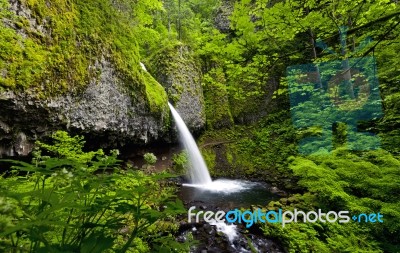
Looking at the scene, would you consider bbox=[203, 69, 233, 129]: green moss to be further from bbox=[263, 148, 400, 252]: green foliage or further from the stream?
bbox=[263, 148, 400, 252]: green foliage

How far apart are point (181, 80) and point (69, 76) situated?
6088 millimetres

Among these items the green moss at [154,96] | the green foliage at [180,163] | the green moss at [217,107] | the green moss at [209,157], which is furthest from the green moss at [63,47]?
the green moss at [217,107]

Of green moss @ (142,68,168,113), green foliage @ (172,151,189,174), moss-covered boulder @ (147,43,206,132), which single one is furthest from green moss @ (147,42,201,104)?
green foliage @ (172,151,189,174)

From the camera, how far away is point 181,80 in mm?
10484

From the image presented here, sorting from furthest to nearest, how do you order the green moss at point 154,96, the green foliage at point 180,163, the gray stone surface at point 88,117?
the green foliage at point 180,163 → the green moss at point 154,96 → the gray stone surface at point 88,117

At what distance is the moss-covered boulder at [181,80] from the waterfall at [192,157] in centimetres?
64

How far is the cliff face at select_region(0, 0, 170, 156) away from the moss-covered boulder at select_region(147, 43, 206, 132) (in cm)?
255

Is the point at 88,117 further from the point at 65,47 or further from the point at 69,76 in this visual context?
the point at 65,47

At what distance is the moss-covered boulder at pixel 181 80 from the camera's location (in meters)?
9.98

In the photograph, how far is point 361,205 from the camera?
416 centimetres

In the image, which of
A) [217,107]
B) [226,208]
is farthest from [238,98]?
[217,107]

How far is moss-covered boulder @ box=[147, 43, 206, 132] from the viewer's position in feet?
32.8

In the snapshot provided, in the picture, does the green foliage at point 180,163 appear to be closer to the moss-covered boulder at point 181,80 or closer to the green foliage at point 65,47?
the moss-covered boulder at point 181,80

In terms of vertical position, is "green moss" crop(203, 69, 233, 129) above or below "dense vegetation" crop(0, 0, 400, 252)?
above
